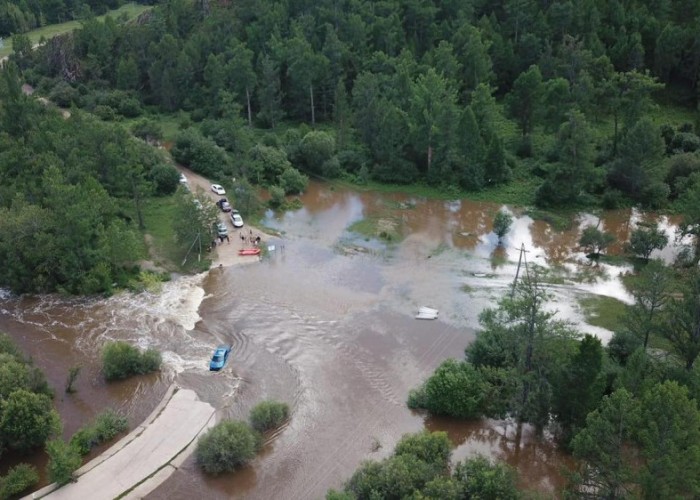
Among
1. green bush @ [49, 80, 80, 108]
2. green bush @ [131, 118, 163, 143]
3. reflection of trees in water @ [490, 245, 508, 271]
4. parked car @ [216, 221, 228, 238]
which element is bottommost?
reflection of trees in water @ [490, 245, 508, 271]

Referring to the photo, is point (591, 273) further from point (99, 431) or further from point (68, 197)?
point (68, 197)

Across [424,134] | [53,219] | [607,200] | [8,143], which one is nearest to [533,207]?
[607,200]

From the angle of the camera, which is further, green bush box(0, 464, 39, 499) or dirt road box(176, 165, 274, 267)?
dirt road box(176, 165, 274, 267)

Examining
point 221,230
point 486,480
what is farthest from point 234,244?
point 486,480

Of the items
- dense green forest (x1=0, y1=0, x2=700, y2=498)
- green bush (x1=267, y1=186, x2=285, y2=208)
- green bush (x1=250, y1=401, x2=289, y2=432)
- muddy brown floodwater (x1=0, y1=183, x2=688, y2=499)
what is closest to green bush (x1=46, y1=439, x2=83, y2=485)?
muddy brown floodwater (x1=0, y1=183, x2=688, y2=499)

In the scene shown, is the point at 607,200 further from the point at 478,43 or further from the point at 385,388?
the point at 385,388

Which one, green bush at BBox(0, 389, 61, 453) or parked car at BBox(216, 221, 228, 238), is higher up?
parked car at BBox(216, 221, 228, 238)

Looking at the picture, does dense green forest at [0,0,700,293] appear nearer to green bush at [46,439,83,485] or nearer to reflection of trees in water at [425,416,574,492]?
green bush at [46,439,83,485]

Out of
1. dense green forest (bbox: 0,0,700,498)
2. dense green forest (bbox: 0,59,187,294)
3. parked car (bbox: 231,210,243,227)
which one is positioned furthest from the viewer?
parked car (bbox: 231,210,243,227)
